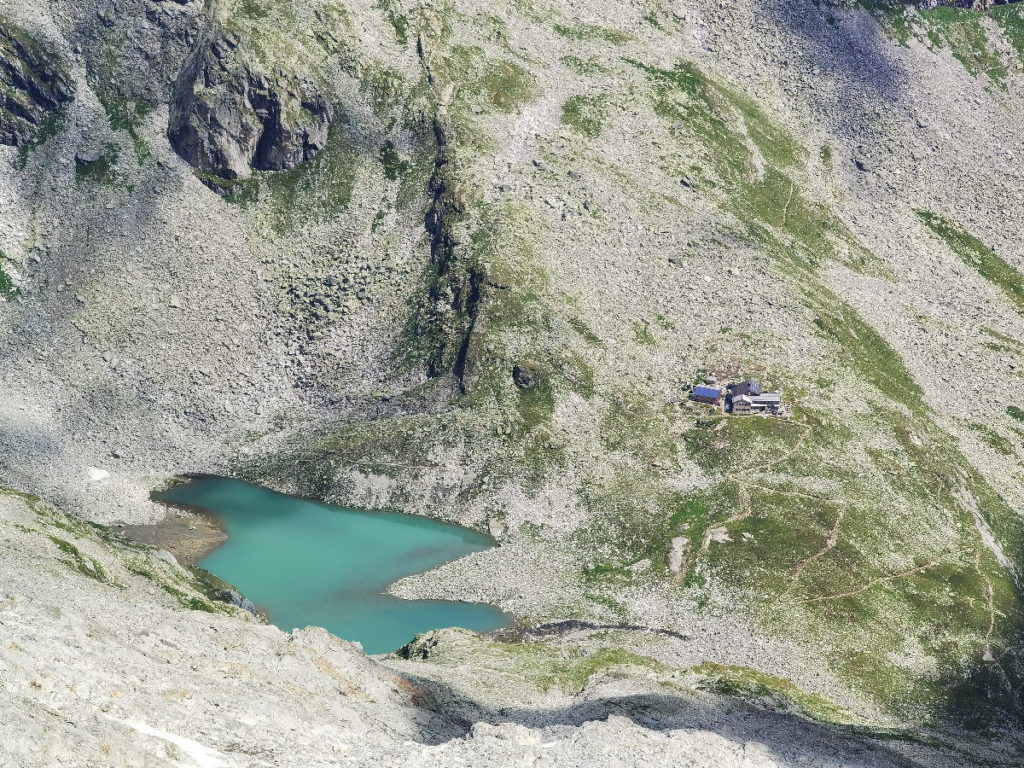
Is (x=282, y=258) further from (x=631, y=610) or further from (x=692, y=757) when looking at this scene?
(x=692, y=757)

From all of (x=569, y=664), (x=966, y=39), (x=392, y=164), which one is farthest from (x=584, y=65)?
(x=569, y=664)

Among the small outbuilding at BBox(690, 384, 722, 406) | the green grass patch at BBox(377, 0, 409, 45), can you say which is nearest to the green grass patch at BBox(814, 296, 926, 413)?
the small outbuilding at BBox(690, 384, 722, 406)

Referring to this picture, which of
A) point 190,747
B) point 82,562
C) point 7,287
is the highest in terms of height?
point 190,747

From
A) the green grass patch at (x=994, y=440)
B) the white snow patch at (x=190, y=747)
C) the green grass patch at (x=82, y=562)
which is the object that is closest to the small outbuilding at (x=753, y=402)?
the green grass patch at (x=994, y=440)

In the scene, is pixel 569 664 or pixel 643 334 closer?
pixel 569 664

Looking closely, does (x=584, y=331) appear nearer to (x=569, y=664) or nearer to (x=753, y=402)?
(x=753, y=402)

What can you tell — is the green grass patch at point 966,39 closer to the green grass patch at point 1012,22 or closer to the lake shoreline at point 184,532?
the green grass patch at point 1012,22

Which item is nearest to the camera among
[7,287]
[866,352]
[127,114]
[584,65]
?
[866,352]

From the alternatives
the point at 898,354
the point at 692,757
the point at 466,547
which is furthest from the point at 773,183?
the point at 692,757
